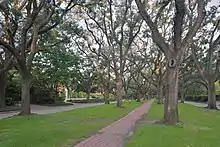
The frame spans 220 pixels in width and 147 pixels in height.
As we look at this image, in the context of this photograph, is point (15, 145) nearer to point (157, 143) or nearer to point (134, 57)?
point (157, 143)

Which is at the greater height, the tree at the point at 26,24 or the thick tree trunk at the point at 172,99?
the tree at the point at 26,24

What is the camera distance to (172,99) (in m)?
15.8

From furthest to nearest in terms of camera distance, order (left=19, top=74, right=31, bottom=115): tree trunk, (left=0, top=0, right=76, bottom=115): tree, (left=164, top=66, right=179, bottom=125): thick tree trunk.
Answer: (left=19, top=74, right=31, bottom=115): tree trunk
(left=0, top=0, right=76, bottom=115): tree
(left=164, top=66, right=179, bottom=125): thick tree trunk

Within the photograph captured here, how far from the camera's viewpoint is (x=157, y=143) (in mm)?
9688

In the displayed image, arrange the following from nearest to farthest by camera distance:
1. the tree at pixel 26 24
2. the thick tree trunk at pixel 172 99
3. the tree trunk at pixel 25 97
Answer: the thick tree trunk at pixel 172 99 < the tree at pixel 26 24 < the tree trunk at pixel 25 97

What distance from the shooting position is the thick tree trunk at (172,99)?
51.6 ft

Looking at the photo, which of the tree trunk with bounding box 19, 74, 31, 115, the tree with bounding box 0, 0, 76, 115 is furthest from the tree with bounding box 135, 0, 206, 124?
the tree trunk with bounding box 19, 74, 31, 115

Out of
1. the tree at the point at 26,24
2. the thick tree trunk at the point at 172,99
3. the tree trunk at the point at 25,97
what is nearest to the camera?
the thick tree trunk at the point at 172,99

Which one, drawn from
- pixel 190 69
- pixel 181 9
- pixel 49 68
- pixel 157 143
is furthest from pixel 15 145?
pixel 190 69

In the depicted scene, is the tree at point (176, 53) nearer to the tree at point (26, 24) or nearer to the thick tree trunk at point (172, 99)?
the thick tree trunk at point (172, 99)

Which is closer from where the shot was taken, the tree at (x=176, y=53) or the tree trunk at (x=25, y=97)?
the tree at (x=176, y=53)

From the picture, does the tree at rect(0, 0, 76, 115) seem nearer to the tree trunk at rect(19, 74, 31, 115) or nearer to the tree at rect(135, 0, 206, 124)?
the tree trunk at rect(19, 74, 31, 115)

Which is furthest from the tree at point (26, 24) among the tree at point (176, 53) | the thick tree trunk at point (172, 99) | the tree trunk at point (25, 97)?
the thick tree trunk at point (172, 99)

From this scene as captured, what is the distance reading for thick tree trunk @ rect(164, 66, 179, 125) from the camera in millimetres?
15734
